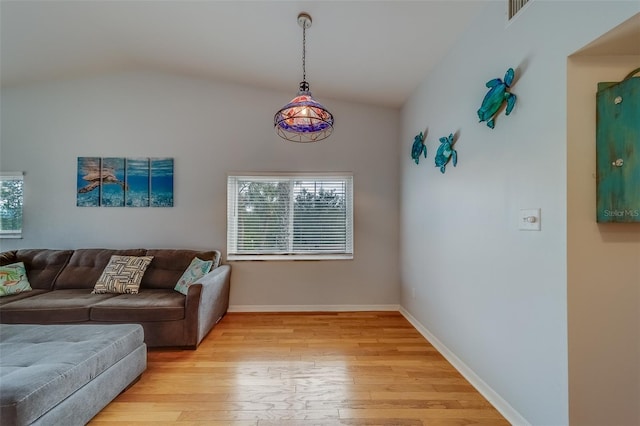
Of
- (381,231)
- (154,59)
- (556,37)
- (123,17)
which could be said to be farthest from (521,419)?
(154,59)

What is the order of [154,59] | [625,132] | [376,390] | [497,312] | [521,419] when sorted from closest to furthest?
[625,132], [521,419], [497,312], [376,390], [154,59]

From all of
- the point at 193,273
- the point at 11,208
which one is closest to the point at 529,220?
the point at 193,273

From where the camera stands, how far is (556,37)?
1.40 metres

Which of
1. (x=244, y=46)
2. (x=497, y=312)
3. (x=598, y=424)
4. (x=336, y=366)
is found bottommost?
(x=336, y=366)

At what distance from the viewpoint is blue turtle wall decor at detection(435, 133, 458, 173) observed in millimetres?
2376

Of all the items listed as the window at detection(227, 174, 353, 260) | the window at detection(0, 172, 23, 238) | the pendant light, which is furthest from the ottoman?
the window at detection(0, 172, 23, 238)

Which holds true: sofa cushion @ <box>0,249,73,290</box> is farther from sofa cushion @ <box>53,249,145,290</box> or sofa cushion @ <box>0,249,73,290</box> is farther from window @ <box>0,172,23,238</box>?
window @ <box>0,172,23,238</box>

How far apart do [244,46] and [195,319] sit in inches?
110

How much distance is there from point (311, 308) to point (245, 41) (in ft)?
10.6

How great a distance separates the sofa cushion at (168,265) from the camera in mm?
3180

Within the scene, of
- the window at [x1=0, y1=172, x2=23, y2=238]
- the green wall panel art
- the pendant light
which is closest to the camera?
the green wall panel art

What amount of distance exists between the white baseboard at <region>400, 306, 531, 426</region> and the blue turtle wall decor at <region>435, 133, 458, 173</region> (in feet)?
5.48

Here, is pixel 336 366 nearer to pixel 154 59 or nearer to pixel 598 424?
pixel 598 424

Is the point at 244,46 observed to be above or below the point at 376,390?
above
